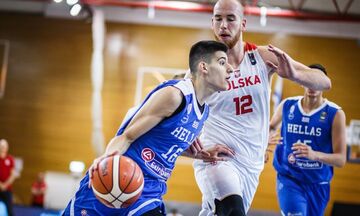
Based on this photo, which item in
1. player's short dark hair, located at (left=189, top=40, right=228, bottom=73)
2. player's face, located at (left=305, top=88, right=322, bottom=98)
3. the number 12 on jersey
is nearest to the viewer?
player's short dark hair, located at (left=189, top=40, right=228, bottom=73)

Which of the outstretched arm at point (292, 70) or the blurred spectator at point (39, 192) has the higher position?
the outstretched arm at point (292, 70)

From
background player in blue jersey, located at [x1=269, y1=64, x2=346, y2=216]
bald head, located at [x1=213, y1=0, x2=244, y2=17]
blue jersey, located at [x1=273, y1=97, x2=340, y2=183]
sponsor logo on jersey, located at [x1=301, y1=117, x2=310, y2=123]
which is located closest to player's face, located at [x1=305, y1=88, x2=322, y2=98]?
background player in blue jersey, located at [x1=269, y1=64, x2=346, y2=216]

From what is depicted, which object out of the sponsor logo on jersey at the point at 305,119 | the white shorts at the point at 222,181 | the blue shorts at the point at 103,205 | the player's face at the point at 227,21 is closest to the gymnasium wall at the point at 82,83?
the sponsor logo on jersey at the point at 305,119

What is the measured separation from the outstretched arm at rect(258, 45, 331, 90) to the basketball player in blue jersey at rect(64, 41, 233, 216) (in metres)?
0.59

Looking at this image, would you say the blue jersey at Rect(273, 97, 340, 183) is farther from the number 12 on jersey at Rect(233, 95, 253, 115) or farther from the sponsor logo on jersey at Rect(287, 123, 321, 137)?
the number 12 on jersey at Rect(233, 95, 253, 115)

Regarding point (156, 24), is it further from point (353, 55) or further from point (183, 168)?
point (353, 55)

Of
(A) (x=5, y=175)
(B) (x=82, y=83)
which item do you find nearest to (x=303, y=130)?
(A) (x=5, y=175)

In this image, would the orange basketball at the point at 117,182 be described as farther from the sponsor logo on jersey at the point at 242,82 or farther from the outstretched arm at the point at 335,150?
the outstretched arm at the point at 335,150

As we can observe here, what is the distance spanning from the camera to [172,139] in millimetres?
4812

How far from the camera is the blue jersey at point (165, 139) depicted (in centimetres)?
472

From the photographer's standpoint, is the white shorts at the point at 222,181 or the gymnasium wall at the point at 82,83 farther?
the gymnasium wall at the point at 82,83

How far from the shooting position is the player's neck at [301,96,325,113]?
766 cm

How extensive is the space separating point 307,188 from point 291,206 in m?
0.35

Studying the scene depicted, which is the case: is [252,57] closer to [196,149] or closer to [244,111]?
[244,111]
